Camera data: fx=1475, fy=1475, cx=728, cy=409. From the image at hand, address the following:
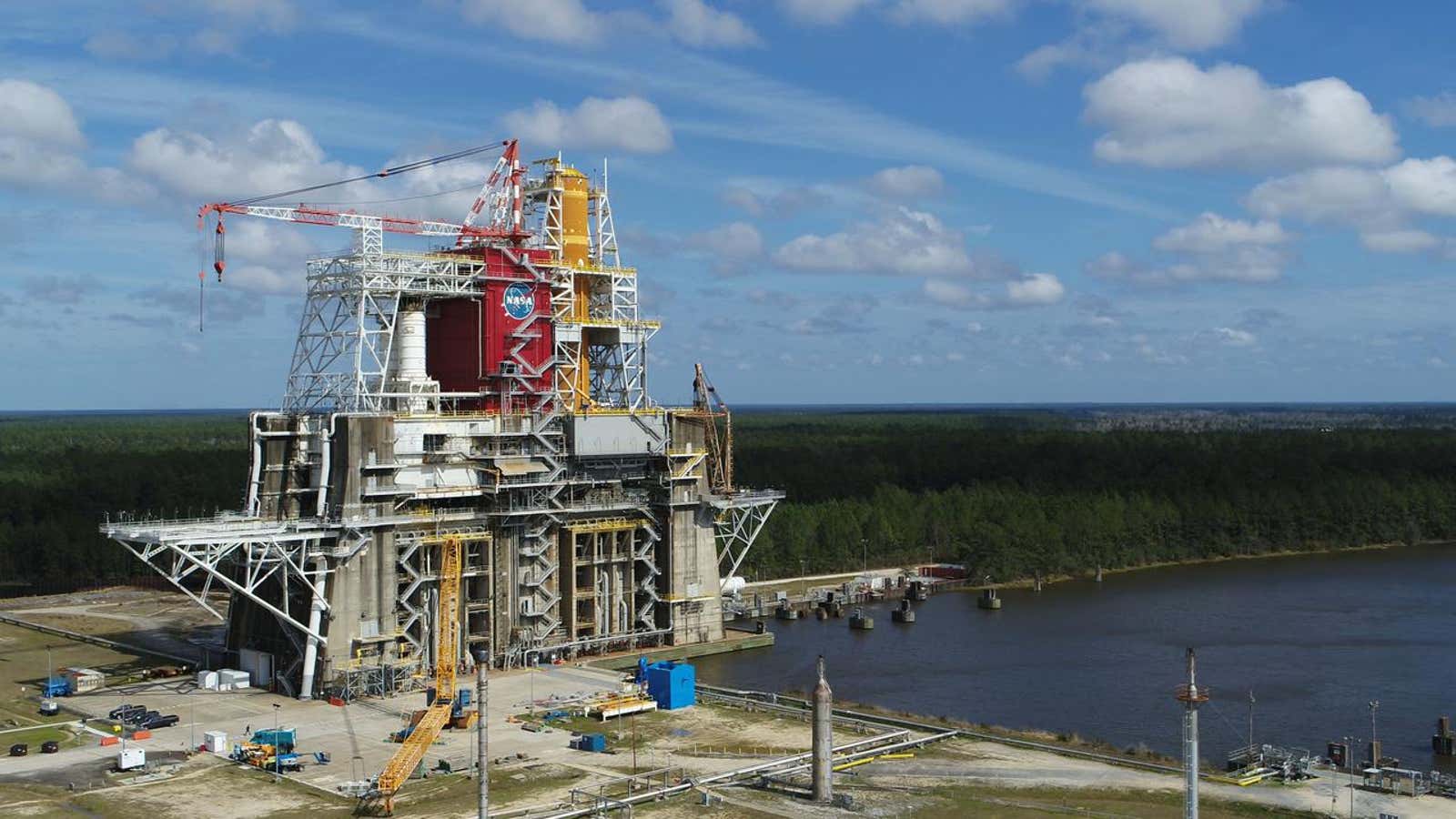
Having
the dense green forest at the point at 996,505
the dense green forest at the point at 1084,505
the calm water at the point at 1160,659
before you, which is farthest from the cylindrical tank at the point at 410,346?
the dense green forest at the point at 1084,505

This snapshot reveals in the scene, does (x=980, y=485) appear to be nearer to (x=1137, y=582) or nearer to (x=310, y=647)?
(x=1137, y=582)

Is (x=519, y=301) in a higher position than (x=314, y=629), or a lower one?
higher

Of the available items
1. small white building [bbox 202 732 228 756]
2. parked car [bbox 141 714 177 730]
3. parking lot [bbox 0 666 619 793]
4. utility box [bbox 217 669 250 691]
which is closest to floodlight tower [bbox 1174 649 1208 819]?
parking lot [bbox 0 666 619 793]

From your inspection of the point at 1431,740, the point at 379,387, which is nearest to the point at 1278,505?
the point at 1431,740

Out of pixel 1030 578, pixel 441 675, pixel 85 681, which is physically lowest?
pixel 1030 578

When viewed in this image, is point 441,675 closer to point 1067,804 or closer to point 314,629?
point 314,629

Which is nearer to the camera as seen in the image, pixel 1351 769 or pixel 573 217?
pixel 1351 769

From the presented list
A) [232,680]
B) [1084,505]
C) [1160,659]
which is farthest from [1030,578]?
[232,680]
